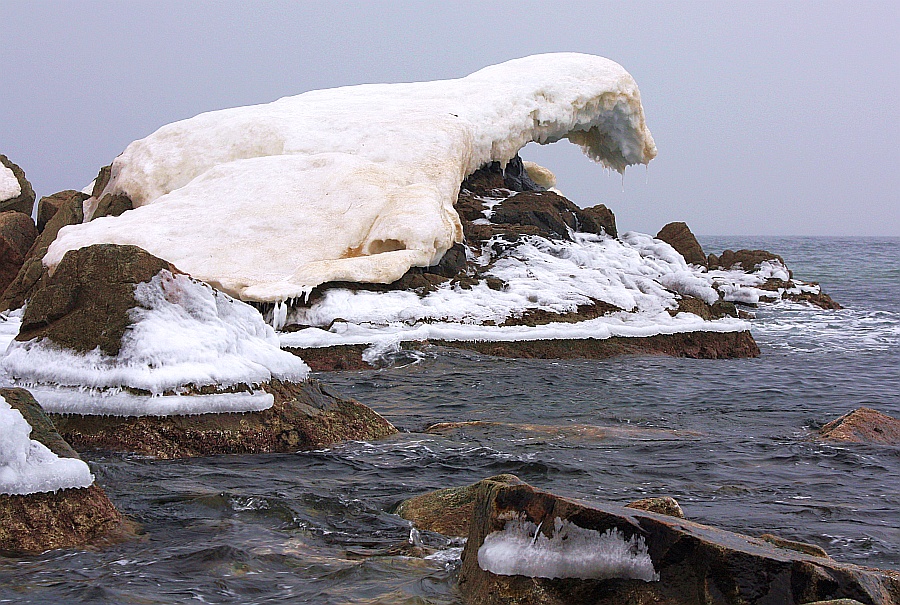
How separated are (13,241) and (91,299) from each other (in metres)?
15.3

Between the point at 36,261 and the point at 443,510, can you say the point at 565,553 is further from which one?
the point at 36,261

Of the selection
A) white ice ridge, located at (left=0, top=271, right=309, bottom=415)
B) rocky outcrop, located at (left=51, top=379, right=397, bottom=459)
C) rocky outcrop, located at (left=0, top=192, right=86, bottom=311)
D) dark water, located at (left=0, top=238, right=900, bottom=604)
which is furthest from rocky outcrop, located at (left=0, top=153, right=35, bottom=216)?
rocky outcrop, located at (left=51, top=379, right=397, bottom=459)

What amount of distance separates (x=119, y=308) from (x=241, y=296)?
273 inches

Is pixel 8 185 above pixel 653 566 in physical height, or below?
above

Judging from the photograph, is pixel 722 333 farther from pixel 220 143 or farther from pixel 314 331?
pixel 220 143

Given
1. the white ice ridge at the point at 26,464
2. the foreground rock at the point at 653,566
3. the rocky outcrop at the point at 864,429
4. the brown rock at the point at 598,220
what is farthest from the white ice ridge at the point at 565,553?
the brown rock at the point at 598,220

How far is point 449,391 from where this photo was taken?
1090 cm

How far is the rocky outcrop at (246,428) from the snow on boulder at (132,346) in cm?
8

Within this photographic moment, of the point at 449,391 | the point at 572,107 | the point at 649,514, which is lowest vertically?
the point at 449,391

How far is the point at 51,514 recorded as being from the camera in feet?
15.2

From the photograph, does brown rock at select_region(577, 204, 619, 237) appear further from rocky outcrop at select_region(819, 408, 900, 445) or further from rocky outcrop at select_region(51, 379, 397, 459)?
rocky outcrop at select_region(51, 379, 397, 459)

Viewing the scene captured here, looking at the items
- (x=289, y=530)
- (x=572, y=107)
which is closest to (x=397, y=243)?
(x=572, y=107)

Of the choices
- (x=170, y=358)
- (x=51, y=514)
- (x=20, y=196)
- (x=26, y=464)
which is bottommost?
(x=51, y=514)

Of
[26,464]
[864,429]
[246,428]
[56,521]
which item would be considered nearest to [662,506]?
[56,521]
